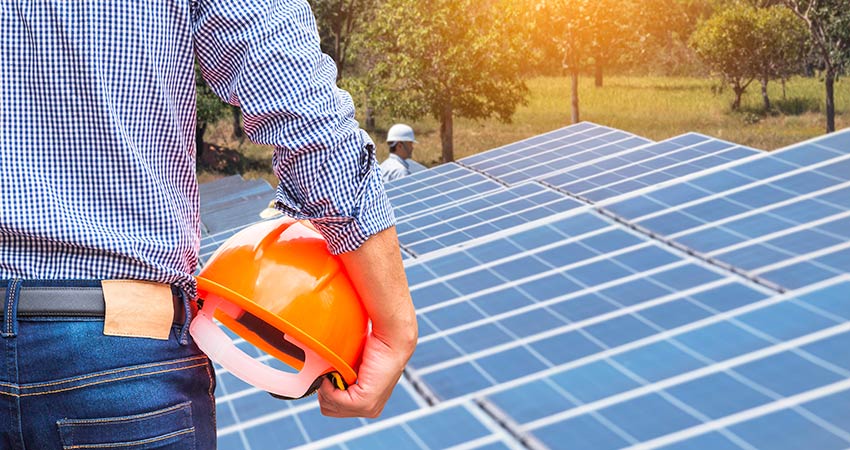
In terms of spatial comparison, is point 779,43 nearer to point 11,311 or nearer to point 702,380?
point 702,380

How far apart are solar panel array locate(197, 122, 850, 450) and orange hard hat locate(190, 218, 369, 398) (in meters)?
2.05

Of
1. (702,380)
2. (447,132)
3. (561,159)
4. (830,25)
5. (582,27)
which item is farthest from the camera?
(582,27)

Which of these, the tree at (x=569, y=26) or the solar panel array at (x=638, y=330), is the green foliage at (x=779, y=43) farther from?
the solar panel array at (x=638, y=330)

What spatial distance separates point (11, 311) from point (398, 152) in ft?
52.0

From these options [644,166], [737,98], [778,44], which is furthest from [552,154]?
[778,44]

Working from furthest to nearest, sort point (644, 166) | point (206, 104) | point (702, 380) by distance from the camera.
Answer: point (206, 104) → point (644, 166) → point (702, 380)

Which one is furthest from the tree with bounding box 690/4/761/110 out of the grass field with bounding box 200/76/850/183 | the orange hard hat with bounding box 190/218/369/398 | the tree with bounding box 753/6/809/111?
the orange hard hat with bounding box 190/218/369/398

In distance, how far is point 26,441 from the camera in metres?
2.25

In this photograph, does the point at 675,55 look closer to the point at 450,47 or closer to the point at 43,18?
the point at 450,47

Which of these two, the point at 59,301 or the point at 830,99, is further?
the point at 830,99

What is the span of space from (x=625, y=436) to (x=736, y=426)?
440 millimetres

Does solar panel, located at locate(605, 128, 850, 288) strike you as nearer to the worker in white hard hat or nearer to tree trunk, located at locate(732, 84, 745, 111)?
the worker in white hard hat

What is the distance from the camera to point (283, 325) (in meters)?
2.48

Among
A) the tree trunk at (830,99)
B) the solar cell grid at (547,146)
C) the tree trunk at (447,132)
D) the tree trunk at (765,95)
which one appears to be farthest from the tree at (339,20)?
the solar cell grid at (547,146)
